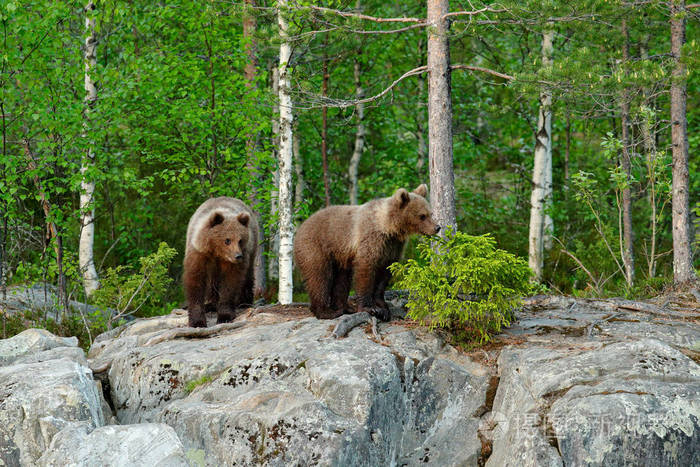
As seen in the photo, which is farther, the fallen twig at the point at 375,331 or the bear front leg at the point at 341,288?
the bear front leg at the point at 341,288

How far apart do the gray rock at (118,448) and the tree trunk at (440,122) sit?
4269mm

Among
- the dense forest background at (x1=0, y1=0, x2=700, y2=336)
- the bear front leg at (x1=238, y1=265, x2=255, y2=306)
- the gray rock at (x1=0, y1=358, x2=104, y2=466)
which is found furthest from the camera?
the dense forest background at (x1=0, y1=0, x2=700, y2=336)

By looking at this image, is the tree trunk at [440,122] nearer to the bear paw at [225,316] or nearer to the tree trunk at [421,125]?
the bear paw at [225,316]

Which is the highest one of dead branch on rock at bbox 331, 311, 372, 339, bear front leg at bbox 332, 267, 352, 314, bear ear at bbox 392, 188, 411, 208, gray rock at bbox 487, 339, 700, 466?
bear ear at bbox 392, 188, 411, 208

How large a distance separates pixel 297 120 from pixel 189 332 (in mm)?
6357

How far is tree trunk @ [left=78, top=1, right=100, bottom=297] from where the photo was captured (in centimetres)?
1054

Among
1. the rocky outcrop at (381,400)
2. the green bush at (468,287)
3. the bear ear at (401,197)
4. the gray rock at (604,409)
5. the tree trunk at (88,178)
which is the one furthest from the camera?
the tree trunk at (88,178)

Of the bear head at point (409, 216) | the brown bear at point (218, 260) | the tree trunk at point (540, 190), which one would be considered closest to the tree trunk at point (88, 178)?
the brown bear at point (218, 260)

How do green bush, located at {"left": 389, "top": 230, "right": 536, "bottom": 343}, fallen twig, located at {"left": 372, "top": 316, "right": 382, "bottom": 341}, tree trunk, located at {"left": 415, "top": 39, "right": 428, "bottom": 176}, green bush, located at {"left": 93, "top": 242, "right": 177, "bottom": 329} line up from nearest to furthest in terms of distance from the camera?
green bush, located at {"left": 389, "top": 230, "right": 536, "bottom": 343}
fallen twig, located at {"left": 372, "top": 316, "right": 382, "bottom": 341}
green bush, located at {"left": 93, "top": 242, "right": 177, "bottom": 329}
tree trunk, located at {"left": 415, "top": 39, "right": 428, "bottom": 176}

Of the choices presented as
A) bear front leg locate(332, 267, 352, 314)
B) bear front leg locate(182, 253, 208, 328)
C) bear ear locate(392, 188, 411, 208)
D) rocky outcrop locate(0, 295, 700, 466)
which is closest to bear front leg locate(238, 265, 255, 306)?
bear front leg locate(182, 253, 208, 328)

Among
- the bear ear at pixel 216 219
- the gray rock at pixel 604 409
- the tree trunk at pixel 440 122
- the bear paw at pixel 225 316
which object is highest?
the tree trunk at pixel 440 122

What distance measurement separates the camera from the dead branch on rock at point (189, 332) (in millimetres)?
7790

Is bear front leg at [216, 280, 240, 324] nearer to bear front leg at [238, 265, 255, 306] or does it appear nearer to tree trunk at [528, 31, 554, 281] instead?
bear front leg at [238, 265, 255, 306]

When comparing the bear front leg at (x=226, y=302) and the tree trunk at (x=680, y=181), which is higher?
the tree trunk at (x=680, y=181)
